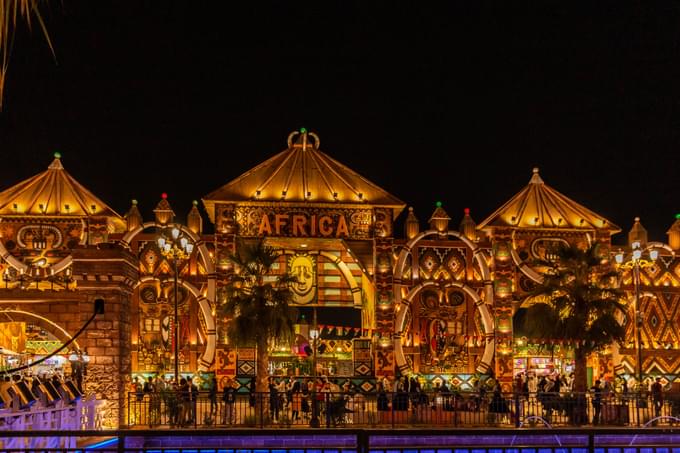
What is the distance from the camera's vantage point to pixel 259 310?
88.9 feet

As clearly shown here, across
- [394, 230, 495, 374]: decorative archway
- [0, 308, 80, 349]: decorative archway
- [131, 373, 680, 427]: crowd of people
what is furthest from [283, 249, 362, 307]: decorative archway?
[131, 373, 680, 427]: crowd of people

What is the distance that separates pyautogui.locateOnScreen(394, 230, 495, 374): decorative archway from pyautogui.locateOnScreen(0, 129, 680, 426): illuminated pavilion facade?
56mm

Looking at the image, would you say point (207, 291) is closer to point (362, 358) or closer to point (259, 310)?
point (362, 358)

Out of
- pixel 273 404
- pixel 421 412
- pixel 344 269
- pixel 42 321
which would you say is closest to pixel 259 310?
pixel 273 404

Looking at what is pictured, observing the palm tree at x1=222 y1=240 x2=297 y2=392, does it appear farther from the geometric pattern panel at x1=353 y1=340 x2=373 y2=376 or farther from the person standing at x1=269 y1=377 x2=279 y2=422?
the geometric pattern panel at x1=353 y1=340 x2=373 y2=376

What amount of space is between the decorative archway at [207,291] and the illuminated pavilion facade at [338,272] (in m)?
0.05

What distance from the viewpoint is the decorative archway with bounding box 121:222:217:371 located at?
113 ft

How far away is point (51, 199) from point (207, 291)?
7193 millimetres

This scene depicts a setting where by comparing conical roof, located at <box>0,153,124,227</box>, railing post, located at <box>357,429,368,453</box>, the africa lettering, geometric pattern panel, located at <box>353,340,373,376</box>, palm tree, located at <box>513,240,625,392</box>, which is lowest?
railing post, located at <box>357,429,368,453</box>

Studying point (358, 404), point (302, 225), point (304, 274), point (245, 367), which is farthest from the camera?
point (304, 274)

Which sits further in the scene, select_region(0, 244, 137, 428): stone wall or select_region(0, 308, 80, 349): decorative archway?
select_region(0, 308, 80, 349): decorative archway

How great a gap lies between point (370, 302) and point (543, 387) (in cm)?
872

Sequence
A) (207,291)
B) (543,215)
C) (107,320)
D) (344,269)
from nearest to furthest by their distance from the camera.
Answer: (107,320) → (207,291) → (344,269) → (543,215)

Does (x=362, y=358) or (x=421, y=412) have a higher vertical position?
(x=362, y=358)
